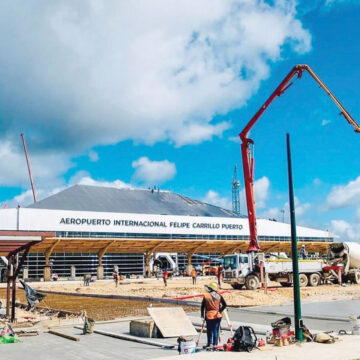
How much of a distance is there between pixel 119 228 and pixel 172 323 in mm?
56064

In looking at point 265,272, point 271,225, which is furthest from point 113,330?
point 271,225

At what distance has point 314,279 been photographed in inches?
1485

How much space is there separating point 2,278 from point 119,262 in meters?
18.2

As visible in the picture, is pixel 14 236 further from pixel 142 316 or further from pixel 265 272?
pixel 265 272

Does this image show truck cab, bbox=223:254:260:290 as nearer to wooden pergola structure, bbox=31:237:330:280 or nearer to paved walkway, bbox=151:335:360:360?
paved walkway, bbox=151:335:360:360

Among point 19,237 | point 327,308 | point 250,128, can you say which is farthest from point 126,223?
point 19,237

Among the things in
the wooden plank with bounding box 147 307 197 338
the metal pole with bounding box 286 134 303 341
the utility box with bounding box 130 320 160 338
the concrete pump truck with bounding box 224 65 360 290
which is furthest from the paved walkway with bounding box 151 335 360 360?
the concrete pump truck with bounding box 224 65 360 290

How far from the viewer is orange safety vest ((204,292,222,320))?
11.6 metres

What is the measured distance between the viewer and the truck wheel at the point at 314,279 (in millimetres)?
37469

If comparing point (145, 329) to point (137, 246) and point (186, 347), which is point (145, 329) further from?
point (137, 246)

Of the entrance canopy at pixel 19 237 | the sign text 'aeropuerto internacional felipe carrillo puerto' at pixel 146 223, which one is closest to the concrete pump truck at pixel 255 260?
the entrance canopy at pixel 19 237

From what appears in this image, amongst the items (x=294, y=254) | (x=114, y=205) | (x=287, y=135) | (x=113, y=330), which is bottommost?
(x=113, y=330)

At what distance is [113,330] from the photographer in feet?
50.6

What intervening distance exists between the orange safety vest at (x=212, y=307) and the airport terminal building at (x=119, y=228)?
164 ft
